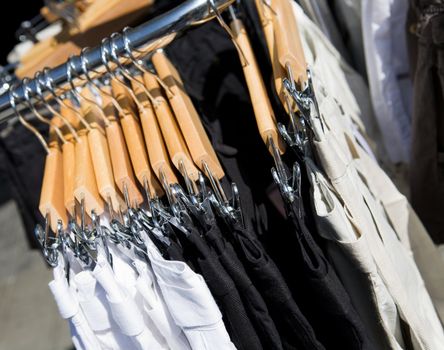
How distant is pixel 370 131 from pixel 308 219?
1.41ft

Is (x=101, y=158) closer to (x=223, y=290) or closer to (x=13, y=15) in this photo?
(x=223, y=290)

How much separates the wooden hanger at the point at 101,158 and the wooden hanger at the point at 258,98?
0.22 metres

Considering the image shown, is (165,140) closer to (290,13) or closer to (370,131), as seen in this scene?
(290,13)

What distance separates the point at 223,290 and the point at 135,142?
25 centimetres

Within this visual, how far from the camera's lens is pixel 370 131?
94cm

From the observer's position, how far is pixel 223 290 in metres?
0.54

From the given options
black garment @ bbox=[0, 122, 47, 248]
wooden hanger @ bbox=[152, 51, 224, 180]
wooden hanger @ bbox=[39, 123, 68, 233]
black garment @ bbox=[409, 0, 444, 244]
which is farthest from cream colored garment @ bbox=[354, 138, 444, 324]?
black garment @ bbox=[0, 122, 47, 248]

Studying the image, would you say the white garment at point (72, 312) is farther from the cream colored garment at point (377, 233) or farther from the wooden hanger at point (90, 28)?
the wooden hanger at point (90, 28)

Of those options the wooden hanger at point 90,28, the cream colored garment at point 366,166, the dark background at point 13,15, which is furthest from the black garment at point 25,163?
the dark background at point 13,15

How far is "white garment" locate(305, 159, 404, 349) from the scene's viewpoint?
21.0 inches

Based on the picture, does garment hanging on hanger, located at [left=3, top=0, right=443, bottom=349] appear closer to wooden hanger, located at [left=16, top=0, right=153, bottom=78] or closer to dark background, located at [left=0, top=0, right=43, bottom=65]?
wooden hanger, located at [left=16, top=0, right=153, bottom=78]

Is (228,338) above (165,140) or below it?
below

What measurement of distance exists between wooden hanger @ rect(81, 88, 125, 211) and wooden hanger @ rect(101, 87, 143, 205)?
0.4 inches

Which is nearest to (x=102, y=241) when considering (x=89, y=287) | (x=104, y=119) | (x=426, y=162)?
(x=89, y=287)
